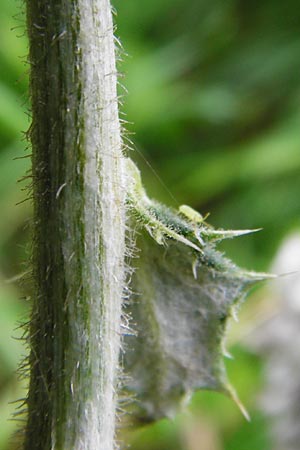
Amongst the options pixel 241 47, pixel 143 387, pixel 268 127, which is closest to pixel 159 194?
pixel 268 127

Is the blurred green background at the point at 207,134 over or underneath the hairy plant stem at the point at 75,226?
over

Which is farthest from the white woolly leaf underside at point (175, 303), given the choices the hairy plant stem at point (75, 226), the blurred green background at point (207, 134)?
the blurred green background at point (207, 134)

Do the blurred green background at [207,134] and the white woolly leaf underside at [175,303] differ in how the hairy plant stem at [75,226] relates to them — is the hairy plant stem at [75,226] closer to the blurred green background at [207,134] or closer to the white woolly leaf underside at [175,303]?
the white woolly leaf underside at [175,303]

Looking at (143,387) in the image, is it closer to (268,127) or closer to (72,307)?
(72,307)

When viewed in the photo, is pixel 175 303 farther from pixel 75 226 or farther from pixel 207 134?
pixel 207 134

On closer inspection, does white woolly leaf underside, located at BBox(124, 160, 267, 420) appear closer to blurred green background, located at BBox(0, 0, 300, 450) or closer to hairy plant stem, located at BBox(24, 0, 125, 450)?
hairy plant stem, located at BBox(24, 0, 125, 450)

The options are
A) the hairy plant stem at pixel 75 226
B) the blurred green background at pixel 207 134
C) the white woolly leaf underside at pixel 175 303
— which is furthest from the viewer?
the blurred green background at pixel 207 134

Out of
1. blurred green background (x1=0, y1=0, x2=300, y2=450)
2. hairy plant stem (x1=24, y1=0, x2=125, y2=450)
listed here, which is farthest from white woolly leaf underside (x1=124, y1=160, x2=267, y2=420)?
blurred green background (x1=0, y1=0, x2=300, y2=450)
